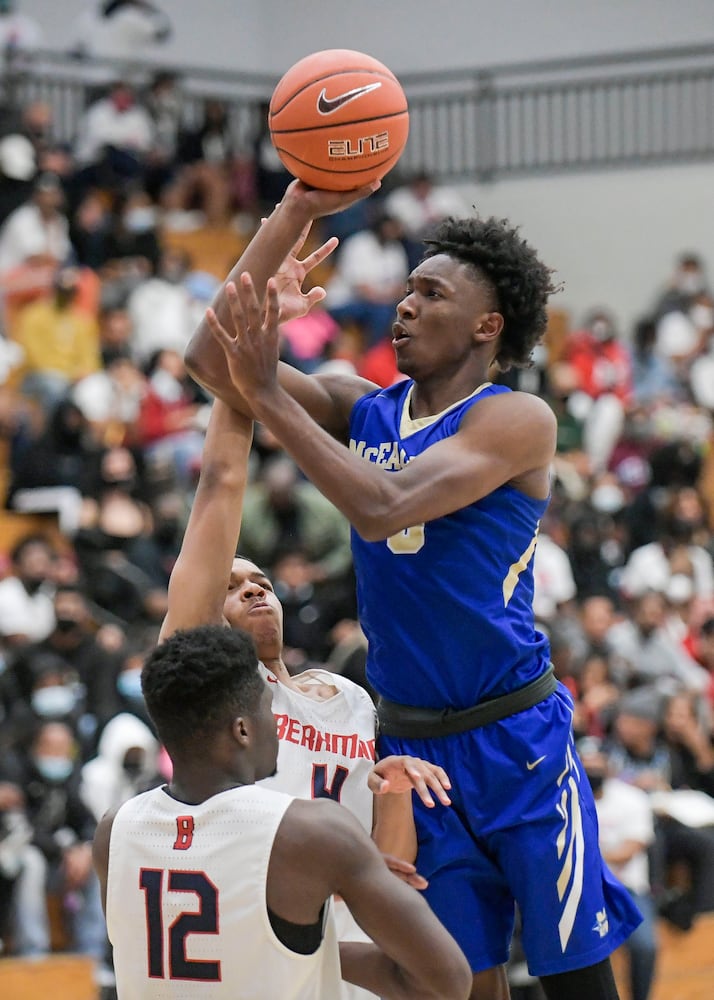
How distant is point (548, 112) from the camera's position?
18328 millimetres

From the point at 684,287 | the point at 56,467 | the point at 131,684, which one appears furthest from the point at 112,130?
the point at 131,684

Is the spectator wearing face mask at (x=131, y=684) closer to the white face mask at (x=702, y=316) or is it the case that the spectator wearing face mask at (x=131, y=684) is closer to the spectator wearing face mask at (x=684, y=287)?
the white face mask at (x=702, y=316)

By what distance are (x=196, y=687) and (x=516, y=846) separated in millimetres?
1142

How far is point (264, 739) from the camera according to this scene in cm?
320

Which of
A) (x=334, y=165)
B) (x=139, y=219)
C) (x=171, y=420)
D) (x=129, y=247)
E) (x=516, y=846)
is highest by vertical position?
(x=334, y=165)

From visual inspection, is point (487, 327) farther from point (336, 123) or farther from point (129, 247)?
point (129, 247)

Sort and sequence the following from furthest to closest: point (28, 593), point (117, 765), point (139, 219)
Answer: point (139, 219) → point (28, 593) → point (117, 765)

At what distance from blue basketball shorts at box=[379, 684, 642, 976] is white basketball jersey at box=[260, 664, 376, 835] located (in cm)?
13

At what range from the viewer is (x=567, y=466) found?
13945 mm

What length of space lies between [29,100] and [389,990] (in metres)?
14.4

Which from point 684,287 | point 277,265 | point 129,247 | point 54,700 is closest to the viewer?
point 277,265

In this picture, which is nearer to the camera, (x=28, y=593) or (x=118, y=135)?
(x=28, y=593)

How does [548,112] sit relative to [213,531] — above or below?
below

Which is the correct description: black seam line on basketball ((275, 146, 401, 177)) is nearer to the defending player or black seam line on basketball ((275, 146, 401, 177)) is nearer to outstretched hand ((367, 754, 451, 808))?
the defending player
